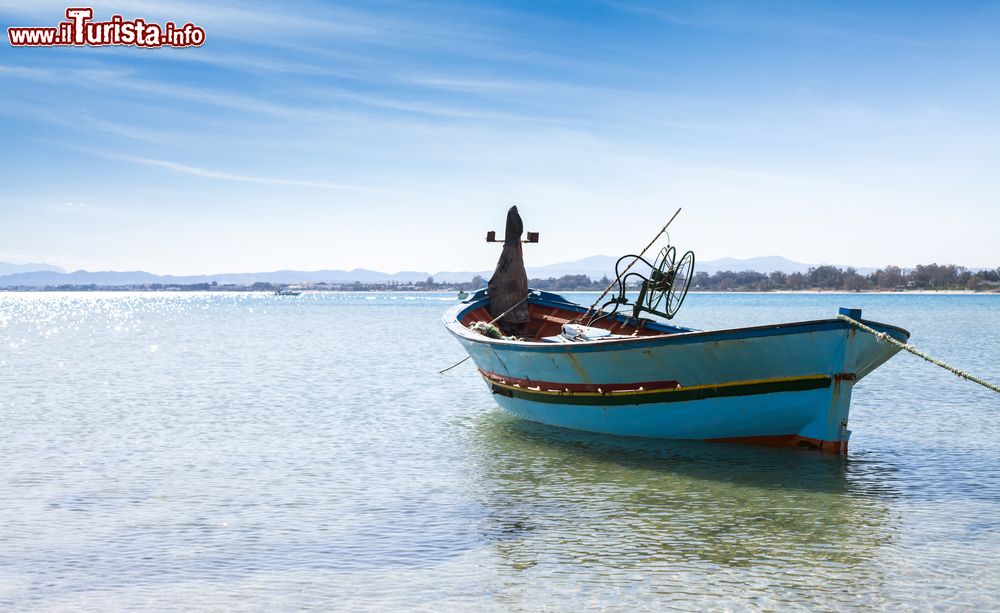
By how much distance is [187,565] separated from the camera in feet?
29.0

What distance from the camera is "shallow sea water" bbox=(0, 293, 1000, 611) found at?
8.09 metres

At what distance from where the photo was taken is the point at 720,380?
13.2m

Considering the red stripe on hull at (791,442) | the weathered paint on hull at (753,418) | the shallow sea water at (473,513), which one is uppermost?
the weathered paint on hull at (753,418)

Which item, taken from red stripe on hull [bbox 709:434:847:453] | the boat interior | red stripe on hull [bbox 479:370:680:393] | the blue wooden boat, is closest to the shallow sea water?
red stripe on hull [bbox 709:434:847:453]

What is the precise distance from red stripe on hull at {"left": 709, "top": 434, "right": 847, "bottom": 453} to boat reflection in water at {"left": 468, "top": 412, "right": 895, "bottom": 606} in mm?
221

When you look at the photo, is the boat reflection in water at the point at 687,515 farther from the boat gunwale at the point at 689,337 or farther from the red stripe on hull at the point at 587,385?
the boat gunwale at the point at 689,337

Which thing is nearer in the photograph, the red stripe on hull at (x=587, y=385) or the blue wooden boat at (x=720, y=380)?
Answer: the blue wooden boat at (x=720, y=380)

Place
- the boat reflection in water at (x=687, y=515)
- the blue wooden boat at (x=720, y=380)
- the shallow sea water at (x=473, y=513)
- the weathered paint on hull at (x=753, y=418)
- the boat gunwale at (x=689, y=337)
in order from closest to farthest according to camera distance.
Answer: the shallow sea water at (x=473, y=513) < the boat reflection in water at (x=687, y=515) < the boat gunwale at (x=689, y=337) < the blue wooden boat at (x=720, y=380) < the weathered paint on hull at (x=753, y=418)

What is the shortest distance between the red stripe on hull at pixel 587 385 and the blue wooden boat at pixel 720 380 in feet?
0.07

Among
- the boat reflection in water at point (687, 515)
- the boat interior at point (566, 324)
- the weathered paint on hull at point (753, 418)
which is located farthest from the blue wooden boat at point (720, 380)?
the boat interior at point (566, 324)

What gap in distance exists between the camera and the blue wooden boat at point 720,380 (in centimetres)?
1258

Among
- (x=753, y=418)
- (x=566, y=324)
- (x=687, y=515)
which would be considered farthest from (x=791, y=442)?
(x=566, y=324)

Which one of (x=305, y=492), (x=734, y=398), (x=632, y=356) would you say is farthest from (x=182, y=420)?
(x=734, y=398)

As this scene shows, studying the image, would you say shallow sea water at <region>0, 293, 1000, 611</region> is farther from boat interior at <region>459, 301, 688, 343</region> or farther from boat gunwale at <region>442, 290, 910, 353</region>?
boat interior at <region>459, 301, 688, 343</region>
